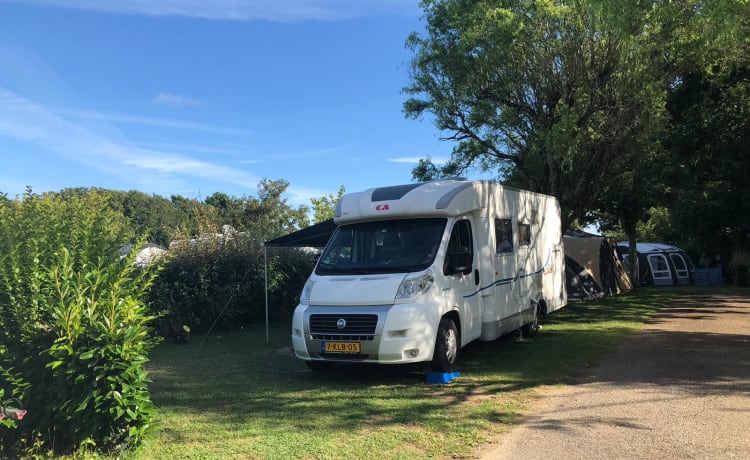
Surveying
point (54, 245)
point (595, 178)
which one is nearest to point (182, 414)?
→ point (54, 245)

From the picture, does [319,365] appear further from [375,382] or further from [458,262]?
[458,262]

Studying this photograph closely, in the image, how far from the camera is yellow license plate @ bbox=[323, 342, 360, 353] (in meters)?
6.99

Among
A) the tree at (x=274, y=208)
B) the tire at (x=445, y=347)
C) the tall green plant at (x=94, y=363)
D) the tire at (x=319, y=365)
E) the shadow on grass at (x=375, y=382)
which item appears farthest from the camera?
the tree at (x=274, y=208)

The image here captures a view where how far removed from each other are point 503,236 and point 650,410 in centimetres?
386

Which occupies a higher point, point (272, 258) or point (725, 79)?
point (725, 79)

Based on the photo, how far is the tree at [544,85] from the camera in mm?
12297

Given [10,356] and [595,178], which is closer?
[10,356]

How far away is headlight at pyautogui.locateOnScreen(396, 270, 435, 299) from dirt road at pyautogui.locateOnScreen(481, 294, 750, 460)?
192cm

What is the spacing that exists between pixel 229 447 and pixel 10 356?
1.97 meters

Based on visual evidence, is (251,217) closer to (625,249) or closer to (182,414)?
(625,249)

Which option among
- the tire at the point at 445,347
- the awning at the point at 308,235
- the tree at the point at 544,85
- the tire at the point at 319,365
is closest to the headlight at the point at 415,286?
the tire at the point at 445,347

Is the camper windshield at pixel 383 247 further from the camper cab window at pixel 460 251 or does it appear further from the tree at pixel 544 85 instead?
the tree at pixel 544 85

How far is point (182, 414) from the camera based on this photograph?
6.02 meters

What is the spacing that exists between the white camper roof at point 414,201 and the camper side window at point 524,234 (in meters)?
1.60
